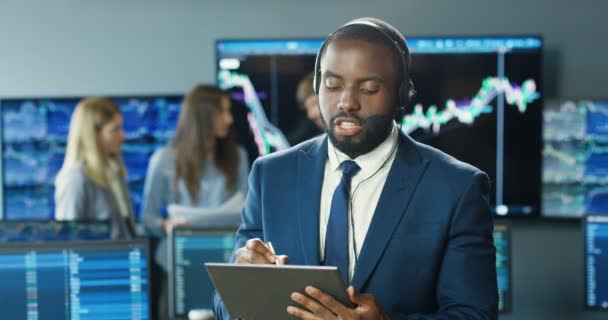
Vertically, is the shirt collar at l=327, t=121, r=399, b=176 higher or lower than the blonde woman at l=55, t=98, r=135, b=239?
higher

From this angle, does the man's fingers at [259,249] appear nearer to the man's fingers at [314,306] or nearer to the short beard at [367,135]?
the man's fingers at [314,306]

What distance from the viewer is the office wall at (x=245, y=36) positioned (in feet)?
15.8

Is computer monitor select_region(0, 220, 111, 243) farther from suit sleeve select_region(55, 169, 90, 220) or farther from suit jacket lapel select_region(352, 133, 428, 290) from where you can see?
suit jacket lapel select_region(352, 133, 428, 290)

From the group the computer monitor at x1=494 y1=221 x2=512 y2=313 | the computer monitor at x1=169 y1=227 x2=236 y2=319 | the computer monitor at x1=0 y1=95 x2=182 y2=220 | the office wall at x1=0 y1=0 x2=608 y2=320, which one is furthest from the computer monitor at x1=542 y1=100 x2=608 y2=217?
the computer monitor at x1=169 y1=227 x2=236 y2=319

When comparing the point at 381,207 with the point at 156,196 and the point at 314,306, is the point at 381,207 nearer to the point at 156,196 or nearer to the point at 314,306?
the point at 314,306

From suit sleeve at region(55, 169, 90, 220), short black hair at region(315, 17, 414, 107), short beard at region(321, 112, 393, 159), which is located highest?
short black hair at region(315, 17, 414, 107)

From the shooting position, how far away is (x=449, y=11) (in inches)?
194

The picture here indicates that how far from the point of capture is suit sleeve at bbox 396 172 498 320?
1.49 meters

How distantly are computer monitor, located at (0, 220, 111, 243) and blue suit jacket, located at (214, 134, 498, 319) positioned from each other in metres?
1.32

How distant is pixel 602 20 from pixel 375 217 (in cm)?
368

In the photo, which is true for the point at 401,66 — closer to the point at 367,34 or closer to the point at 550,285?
the point at 367,34

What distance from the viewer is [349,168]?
154cm

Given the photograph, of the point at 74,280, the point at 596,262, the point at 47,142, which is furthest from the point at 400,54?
the point at 47,142

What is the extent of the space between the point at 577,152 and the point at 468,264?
3.39 meters
